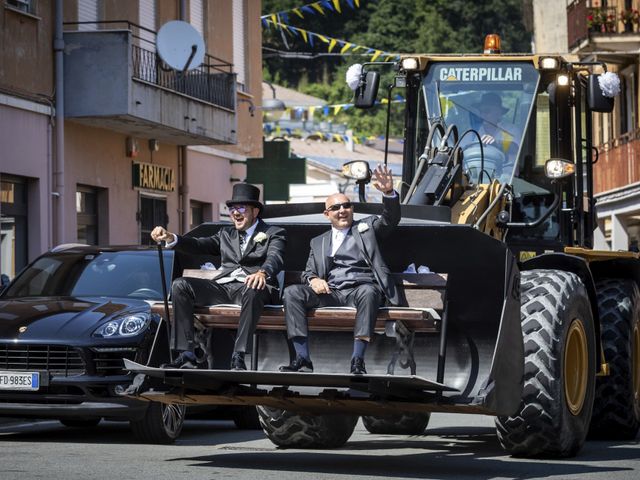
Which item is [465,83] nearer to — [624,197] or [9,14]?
[9,14]

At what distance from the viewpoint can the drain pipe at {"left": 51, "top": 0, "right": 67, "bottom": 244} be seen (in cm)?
2697

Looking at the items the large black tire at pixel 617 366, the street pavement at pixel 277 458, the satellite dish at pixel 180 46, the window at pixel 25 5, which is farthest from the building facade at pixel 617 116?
the street pavement at pixel 277 458

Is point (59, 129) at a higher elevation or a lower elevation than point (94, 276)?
higher

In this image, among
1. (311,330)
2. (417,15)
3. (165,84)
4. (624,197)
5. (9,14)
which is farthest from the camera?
(417,15)

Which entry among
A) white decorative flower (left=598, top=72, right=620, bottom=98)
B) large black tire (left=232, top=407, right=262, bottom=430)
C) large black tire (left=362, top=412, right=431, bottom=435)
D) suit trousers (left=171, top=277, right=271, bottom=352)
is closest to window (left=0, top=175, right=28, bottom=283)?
large black tire (left=232, top=407, right=262, bottom=430)

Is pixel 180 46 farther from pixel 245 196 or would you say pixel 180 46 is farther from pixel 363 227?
pixel 363 227

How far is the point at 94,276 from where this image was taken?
15516 mm

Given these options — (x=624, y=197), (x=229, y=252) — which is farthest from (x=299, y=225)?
(x=624, y=197)

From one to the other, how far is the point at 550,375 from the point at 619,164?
28.3 m

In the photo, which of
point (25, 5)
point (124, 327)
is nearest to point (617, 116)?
point (25, 5)

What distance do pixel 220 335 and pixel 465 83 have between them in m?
4.03

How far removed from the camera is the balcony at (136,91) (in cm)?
2745

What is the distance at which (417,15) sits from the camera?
8338cm

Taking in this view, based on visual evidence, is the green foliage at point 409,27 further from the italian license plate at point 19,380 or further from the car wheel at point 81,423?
the italian license plate at point 19,380
